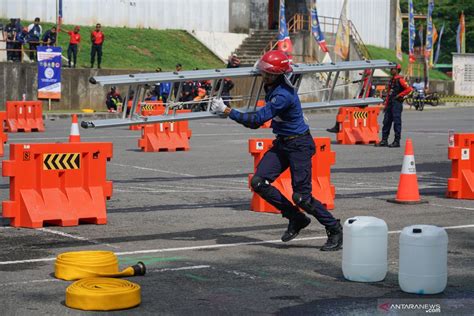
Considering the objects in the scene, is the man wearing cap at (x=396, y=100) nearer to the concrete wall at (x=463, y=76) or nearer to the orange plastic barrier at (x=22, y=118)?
the orange plastic barrier at (x=22, y=118)

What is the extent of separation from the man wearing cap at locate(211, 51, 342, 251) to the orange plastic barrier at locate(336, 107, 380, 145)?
53.7ft

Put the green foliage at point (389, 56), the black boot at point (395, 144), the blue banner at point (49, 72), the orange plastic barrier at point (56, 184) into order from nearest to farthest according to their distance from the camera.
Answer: the orange plastic barrier at point (56, 184) → the black boot at point (395, 144) → the blue banner at point (49, 72) → the green foliage at point (389, 56)

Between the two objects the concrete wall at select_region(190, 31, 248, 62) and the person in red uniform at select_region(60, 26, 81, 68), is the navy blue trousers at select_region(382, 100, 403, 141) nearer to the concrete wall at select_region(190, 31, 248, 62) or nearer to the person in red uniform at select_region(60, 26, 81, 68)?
the person in red uniform at select_region(60, 26, 81, 68)

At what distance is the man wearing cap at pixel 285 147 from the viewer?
35.8 ft

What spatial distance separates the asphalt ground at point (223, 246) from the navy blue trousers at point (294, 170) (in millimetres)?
393

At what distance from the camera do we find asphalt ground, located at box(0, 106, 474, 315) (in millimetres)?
8500

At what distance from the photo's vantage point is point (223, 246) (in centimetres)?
1127

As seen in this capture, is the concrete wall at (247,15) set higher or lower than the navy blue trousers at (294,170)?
higher

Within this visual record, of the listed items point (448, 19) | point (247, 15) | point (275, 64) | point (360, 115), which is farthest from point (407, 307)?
point (448, 19)

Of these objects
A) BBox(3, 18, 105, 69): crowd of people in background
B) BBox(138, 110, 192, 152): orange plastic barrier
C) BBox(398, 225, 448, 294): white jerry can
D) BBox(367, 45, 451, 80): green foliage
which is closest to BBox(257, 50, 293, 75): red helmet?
BBox(398, 225, 448, 294): white jerry can

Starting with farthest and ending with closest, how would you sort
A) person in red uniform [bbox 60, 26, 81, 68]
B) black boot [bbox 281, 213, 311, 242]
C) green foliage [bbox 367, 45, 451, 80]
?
green foliage [bbox 367, 45, 451, 80] → person in red uniform [bbox 60, 26, 81, 68] → black boot [bbox 281, 213, 311, 242]

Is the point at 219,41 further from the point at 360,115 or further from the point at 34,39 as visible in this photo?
the point at 360,115

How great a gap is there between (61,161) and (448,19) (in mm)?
77147

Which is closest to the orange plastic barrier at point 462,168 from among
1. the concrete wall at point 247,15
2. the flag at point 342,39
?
the flag at point 342,39
